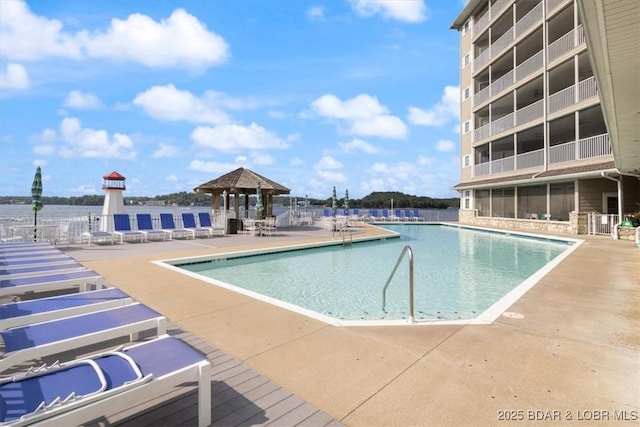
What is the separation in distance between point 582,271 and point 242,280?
7616 mm

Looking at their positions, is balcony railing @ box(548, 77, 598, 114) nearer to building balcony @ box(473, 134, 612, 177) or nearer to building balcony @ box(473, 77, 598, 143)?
building balcony @ box(473, 77, 598, 143)

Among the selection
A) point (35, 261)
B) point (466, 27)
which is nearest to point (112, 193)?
point (35, 261)

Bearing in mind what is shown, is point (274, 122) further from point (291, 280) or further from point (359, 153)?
point (291, 280)

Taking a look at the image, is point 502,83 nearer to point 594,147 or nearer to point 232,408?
point 594,147

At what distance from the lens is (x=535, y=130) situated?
19406 mm

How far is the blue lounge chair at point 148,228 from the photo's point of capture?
12972mm

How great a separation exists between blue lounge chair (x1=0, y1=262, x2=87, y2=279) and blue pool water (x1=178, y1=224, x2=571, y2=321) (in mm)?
3033

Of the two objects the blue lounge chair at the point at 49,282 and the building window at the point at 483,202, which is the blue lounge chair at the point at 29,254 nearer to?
the blue lounge chair at the point at 49,282

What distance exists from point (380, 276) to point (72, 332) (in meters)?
6.51

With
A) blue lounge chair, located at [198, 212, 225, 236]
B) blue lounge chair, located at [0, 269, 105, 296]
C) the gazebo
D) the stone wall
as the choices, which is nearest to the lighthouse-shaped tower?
blue lounge chair, located at [198, 212, 225, 236]

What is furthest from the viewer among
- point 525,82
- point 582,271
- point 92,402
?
point 525,82

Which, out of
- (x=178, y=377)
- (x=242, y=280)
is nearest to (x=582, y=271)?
(x=242, y=280)

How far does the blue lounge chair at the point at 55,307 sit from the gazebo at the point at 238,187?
13.3m

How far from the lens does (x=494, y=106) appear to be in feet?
75.1
